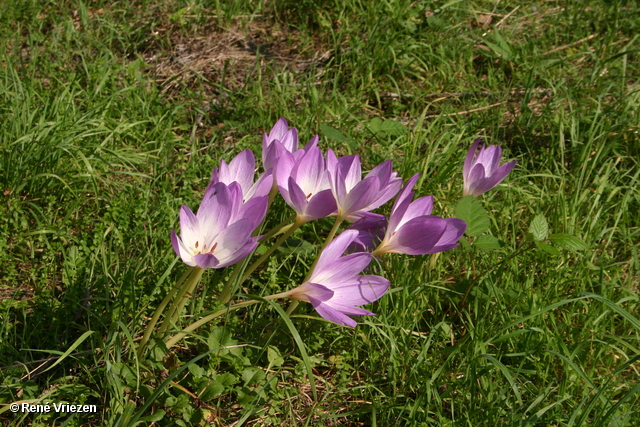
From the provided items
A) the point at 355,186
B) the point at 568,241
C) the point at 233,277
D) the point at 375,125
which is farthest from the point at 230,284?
the point at 375,125

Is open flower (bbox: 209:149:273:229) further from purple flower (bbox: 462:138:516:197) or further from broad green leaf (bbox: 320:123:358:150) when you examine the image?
broad green leaf (bbox: 320:123:358:150)

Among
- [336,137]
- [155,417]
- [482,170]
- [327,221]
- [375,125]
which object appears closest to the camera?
[155,417]

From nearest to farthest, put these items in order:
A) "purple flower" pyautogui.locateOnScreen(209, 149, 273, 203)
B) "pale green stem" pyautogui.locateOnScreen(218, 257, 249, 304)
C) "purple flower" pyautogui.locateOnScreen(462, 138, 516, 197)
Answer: "purple flower" pyautogui.locateOnScreen(209, 149, 273, 203) → "pale green stem" pyautogui.locateOnScreen(218, 257, 249, 304) → "purple flower" pyautogui.locateOnScreen(462, 138, 516, 197)

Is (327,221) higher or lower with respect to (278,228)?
lower

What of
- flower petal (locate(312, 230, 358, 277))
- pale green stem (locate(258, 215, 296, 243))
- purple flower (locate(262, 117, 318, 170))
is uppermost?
purple flower (locate(262, 117, 318, 170))

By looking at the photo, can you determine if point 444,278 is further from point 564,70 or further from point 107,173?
point 564,70

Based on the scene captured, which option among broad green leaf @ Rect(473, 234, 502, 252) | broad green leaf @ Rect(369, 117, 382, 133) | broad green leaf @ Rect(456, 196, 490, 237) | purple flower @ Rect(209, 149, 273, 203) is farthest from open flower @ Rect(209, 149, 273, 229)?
broad green leaf @ Rect(369, 117, 382, 133)

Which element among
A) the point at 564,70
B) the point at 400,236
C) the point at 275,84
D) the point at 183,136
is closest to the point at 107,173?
the point at 183,136

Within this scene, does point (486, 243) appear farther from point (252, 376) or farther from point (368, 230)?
point (252, 376)
